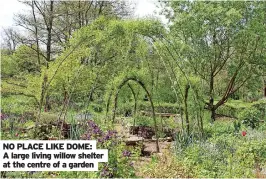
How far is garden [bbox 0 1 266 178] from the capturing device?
5.71 meters

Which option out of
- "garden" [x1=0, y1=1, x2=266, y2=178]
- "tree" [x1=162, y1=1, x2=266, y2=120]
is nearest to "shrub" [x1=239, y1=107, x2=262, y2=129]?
"garden" [x1=0, y1=1, x2=266, y2=178]

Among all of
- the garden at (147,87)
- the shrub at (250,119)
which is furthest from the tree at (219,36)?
the shrub at (250,119)

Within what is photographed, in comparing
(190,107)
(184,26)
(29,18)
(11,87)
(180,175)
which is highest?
(29,18)

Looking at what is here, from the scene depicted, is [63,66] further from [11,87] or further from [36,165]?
[36,165]

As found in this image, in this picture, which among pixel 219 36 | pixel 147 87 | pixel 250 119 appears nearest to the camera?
pixel 147 87

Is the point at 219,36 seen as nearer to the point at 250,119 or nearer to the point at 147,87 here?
the point at 250,119

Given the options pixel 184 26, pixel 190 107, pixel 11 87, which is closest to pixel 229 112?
pixel 184 26

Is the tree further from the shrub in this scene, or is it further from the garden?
the shrub

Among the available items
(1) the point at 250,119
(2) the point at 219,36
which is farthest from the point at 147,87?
(2) the point at 219,36

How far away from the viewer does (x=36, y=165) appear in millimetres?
4988

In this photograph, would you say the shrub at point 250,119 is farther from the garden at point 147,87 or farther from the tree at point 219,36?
the tree at point 219,36

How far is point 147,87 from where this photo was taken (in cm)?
982

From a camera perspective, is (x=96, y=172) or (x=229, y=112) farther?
(x=229, y=112)

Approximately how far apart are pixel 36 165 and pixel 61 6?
1653cm
